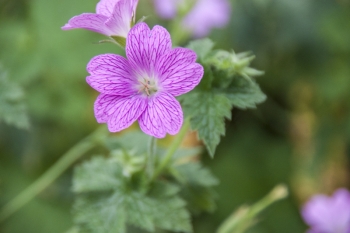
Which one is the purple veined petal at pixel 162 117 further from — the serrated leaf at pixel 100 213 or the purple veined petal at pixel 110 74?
the serrated leaf at pixel 100 213

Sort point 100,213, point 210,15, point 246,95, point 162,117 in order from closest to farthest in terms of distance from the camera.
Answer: point 162,117 → point 246,95 → point 100,213 → point 210,15

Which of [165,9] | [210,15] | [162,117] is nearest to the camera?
[162,117]

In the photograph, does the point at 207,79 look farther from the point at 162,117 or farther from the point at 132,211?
the point at 132,211

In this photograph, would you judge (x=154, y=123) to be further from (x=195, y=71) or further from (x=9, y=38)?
(x=9, y=38)

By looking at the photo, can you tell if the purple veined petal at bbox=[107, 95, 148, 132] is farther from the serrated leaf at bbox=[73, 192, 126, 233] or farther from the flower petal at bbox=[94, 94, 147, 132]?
the serrated leaf at bbox=[73, 192, 126, 233]

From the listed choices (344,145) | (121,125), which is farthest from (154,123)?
(344,145)

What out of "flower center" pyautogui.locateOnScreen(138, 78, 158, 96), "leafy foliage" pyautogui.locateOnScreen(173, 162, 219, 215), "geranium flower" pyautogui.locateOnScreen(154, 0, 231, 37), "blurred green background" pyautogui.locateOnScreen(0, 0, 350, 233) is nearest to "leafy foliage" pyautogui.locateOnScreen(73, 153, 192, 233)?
"leafy foliage" pyautogui.locateOnScreen(173, 162, 219, 215)

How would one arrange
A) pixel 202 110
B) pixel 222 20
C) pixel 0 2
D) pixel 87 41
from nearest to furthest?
pixel 202 110, pixel 0 2, pixel 87 41, pixel 222 20

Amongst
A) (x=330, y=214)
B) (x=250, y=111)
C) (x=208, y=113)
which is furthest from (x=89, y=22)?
(x=250, y=111)
